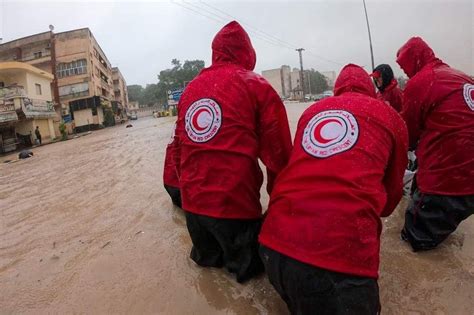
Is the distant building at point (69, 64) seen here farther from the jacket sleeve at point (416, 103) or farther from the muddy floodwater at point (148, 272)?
the jacket sleeve at point (416, 103)

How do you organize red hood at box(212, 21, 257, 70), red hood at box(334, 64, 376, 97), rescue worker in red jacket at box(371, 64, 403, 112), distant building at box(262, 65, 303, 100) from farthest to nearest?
distant building at box(262, 65, 303, 100), rescue worker in red jacket at box(371, 64, 403, 112), red hood at box(212, 21, 257, 70), red hood at box(334, 64, 376, 97)

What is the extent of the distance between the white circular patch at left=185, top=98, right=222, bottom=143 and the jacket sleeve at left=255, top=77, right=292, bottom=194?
263 millimetres

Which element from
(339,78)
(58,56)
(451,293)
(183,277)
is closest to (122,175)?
(183,277)

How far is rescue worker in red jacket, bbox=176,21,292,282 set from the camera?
76.2 inches

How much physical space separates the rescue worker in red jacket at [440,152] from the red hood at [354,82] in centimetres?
84

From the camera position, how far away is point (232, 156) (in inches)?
76.2

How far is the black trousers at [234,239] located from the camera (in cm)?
197

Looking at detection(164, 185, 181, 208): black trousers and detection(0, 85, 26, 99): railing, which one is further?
detection(0, 85, 26, 99): railing

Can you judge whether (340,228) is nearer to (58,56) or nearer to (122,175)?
(122,175)

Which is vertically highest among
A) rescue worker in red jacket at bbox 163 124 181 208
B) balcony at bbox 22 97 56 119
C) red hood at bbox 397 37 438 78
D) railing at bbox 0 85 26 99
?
railing at bbox 0 85 26 99

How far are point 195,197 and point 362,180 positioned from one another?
98 cm

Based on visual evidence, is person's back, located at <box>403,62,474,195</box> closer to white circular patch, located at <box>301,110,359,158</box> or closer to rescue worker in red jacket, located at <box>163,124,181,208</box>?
white circular patch, located at <box>301,110,359,158</box>

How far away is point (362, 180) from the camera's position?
1.41 meters

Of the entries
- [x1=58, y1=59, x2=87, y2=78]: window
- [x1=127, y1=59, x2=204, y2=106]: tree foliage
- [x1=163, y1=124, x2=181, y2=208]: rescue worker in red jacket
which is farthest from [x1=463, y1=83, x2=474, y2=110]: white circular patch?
[x1=127, y1=59, x2=204, y2=106]: tree foliage
